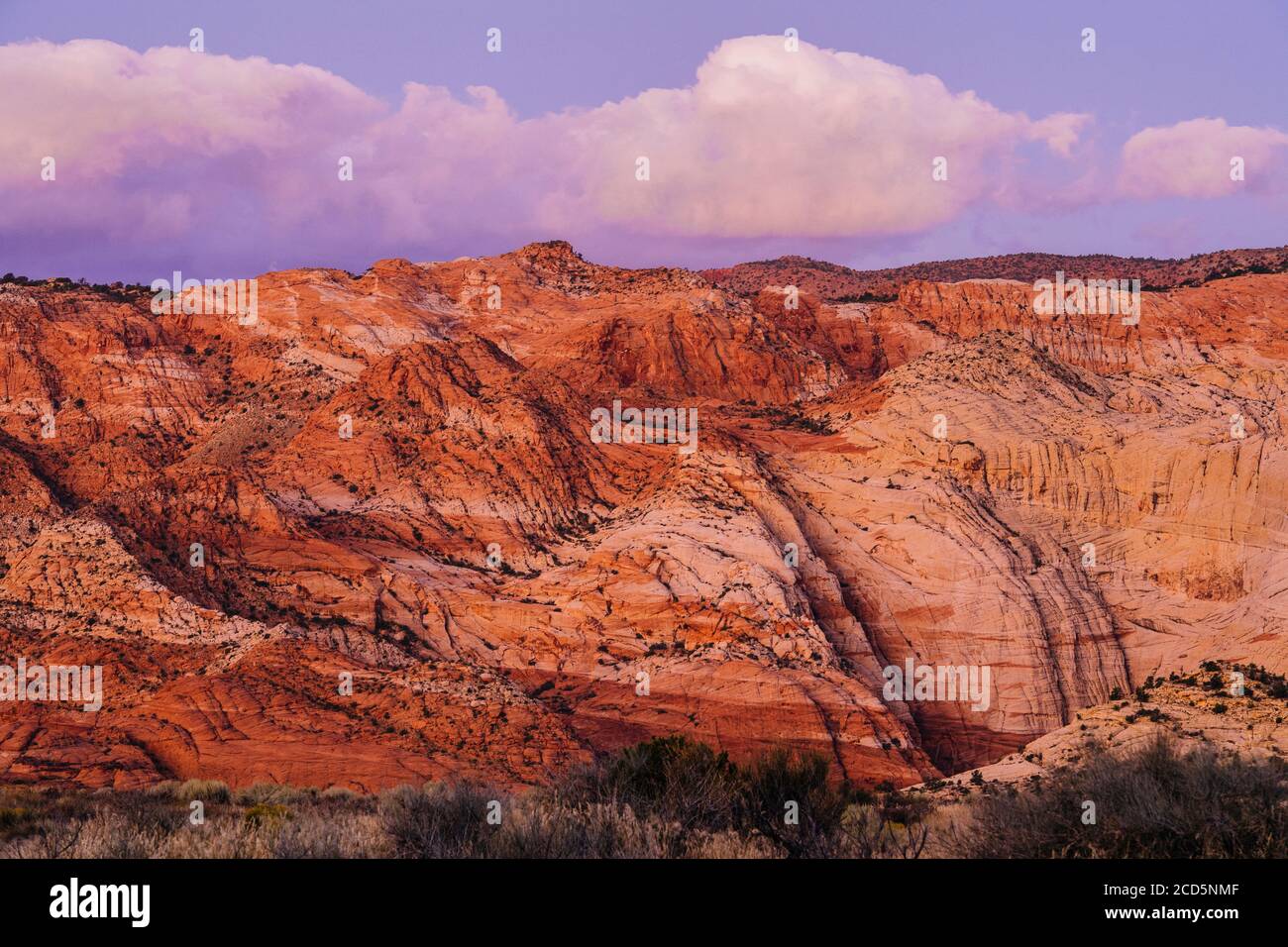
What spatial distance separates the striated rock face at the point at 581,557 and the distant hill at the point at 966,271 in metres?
56.5

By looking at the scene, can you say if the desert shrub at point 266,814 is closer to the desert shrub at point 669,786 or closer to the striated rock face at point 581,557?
the desert shrub at point 669,786

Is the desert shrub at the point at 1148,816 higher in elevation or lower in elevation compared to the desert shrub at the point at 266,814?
higher

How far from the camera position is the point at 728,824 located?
48.4 feet

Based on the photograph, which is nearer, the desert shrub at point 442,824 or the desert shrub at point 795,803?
the desert shrub at point 442,824

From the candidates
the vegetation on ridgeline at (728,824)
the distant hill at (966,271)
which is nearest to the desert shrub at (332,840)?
the vegetation on ridgeline at (728,824)

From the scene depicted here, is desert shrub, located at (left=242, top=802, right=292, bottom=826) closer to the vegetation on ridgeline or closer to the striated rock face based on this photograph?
the vegetation on ridgeline

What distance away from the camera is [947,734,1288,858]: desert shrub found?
12.0m

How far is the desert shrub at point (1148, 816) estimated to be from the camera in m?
12.0

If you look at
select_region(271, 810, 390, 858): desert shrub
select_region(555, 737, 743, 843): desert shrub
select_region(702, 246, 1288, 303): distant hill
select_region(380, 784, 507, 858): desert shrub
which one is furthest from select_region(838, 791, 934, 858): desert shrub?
select_region(702, 246, 1288, 303): distant hill

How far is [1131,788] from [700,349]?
6612 centimetres

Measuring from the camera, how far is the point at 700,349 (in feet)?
256
